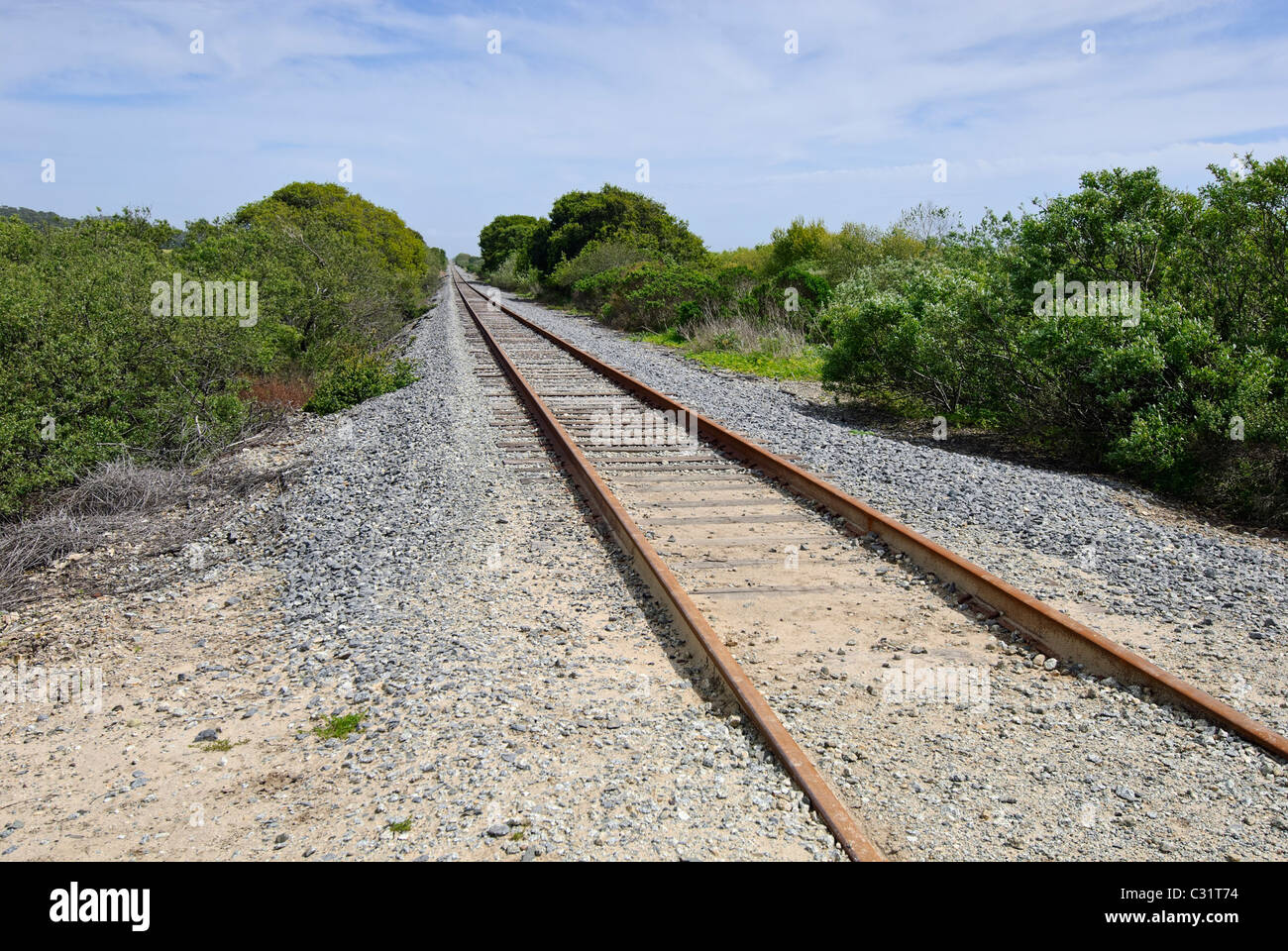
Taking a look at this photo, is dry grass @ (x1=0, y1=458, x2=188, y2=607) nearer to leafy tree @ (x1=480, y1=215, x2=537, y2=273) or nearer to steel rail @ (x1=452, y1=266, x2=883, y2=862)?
steel rail @ (x1=452, y1=266, x2=883, y2=862)

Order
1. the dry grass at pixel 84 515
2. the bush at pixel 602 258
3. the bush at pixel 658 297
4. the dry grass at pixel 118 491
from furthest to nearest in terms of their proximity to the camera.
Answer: the bush at pixel 602 258 < the bush at pixel 658 297 < the dry grass at pixel 118 491 < the dry grass at pixel 84 515

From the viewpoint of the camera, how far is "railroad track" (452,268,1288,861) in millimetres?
3959

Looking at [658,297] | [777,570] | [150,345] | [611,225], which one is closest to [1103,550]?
[777,570]

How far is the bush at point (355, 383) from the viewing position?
1267cm

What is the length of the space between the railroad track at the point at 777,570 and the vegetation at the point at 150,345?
11.9 ft

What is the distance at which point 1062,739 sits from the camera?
376 centimetres

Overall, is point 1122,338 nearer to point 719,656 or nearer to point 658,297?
point 719,656

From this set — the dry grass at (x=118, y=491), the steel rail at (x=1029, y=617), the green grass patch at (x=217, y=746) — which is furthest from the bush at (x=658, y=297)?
the green grass patch at (x=217, y=746)

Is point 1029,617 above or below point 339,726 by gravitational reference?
above

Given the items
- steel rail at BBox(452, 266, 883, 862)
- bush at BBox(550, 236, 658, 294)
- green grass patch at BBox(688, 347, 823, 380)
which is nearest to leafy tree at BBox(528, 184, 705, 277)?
bush at BBox(550, 236, 658, 294)

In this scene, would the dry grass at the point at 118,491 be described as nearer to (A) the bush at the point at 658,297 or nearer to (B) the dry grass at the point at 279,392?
(B) the dry grass at the point at 279,392

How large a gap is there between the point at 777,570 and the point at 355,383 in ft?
30.8

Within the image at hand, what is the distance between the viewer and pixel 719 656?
4.20m
